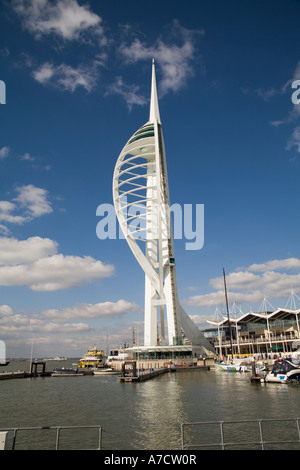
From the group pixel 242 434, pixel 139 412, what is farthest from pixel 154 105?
pixel 242 434

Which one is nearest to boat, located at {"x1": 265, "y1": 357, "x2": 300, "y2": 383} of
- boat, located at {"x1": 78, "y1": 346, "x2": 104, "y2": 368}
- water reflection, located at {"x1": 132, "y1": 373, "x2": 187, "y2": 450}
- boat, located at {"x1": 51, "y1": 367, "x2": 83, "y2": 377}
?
water reflection, located at {"x1": 132, "y1": 373, "x2": 187, "y2": 450}

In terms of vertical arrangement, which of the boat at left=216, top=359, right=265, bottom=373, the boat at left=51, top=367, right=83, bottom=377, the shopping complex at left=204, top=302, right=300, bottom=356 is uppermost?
the shopping complex at left=204, top=302, right=300, bottom=356

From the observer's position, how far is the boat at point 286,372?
3906 cm

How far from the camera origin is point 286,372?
1559 inches

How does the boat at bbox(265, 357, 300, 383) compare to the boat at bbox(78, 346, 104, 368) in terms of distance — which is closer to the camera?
the boat at bbox(265, 357, 300, 383)

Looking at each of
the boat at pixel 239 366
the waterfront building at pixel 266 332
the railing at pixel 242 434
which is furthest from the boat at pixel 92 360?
the railing at pixel 242 434

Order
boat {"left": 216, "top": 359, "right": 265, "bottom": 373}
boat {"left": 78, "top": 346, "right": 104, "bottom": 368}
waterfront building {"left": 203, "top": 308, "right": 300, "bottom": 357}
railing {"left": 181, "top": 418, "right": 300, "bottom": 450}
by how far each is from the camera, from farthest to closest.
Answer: boat {"left": 78, "top": 346, "right": 104, "bottom": 368} < waterfront building {"left": 203, "top": 308, "right": 300, "bottom": 357} < boat {"left": 216, "top": 359, "right": 265, "bottom": 373} < railing {"left": 181, "top": 418, "right": 300, "bottom": 450}

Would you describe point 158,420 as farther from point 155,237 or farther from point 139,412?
point 155,237

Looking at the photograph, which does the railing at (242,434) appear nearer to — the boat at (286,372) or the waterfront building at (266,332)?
the boat at (286,372)

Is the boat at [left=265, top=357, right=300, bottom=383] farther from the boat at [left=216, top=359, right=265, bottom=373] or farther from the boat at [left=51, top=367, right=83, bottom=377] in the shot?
the boat at [left=51, top=367, right=83, bottom=377]

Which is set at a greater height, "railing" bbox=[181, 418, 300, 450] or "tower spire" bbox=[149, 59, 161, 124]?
"tower spire" bbox=[149, 59, 161, 124]

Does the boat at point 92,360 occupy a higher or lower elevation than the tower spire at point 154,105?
lower

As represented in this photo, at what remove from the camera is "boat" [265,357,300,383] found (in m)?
39.1
